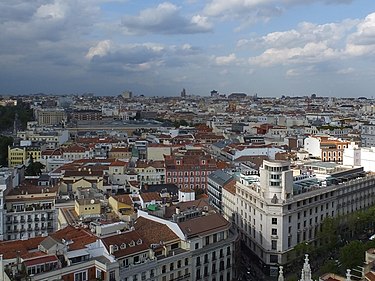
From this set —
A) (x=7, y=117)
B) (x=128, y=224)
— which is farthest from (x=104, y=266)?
(x=7, y=117)

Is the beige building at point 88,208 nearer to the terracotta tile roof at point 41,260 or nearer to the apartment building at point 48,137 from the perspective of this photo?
the terracotta tile roof at point 41,260

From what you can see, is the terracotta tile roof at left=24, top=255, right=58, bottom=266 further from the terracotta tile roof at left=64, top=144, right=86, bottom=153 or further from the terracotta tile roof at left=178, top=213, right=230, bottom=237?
the terracotta tile roof at left=64, top=144, right=86, bottom=153

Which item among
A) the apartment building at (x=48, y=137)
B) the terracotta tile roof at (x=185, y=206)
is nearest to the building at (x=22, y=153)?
the apartment building at (x=48, y=137)

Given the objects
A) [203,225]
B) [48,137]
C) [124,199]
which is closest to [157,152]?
[48,137]

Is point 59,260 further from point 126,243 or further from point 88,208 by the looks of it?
point 88,208

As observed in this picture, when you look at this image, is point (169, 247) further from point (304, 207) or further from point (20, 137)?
point (20, 137)

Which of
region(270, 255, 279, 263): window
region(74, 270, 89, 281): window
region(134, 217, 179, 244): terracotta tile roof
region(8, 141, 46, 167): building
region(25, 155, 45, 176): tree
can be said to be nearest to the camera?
region(74, 270, 89, 281): window

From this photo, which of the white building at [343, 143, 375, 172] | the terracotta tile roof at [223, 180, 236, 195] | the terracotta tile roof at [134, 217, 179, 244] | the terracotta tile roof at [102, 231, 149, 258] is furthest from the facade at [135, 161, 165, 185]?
the terracotta tile roof at [102, 231, 149, 258]
